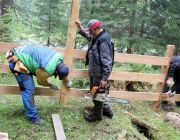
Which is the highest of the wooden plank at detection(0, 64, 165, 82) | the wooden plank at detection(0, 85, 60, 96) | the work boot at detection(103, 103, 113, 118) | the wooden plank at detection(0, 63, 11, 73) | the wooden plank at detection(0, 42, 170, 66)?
the wooden plank at detection(0, 42, 170, 66)

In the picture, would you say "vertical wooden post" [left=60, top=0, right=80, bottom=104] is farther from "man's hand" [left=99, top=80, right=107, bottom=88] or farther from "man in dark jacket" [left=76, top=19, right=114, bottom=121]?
"man's hand" [left=99, top=80, right=107, bottom=88]

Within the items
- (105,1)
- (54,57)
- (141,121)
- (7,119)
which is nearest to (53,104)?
(7,119)

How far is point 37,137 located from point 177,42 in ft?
33.3

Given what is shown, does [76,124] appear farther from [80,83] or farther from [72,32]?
[80,83]

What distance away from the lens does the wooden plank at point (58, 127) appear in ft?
10.6

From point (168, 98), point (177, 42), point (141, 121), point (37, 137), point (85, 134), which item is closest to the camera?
point (37, 137)

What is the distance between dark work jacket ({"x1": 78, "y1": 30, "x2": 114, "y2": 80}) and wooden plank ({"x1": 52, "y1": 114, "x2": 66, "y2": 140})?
1.02 m

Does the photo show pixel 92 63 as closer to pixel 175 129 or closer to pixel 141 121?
pixel 141 121

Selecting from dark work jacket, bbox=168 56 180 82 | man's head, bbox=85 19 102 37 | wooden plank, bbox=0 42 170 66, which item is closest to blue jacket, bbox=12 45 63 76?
wooden plank, bbox=0 42 170 66

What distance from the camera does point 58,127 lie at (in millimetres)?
3461

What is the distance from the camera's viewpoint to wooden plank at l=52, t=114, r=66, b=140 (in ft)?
10.6

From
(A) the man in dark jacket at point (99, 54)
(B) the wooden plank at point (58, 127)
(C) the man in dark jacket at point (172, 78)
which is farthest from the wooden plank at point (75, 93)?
(A) the man in dark jacket at point (99, 54)

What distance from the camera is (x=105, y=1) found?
994 centimetres

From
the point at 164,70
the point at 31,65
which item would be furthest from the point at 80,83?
the point at 31,65
